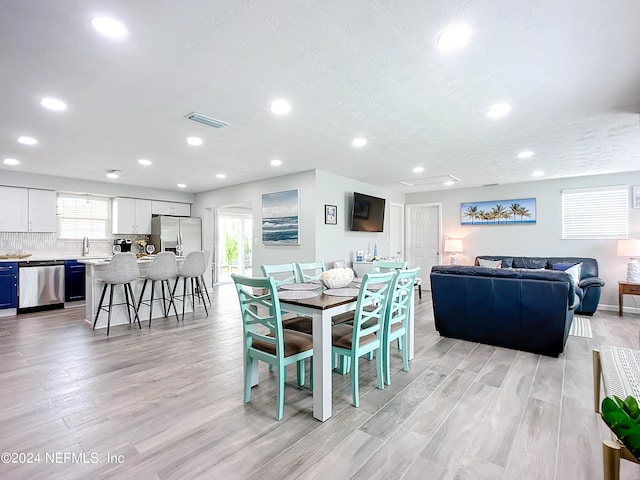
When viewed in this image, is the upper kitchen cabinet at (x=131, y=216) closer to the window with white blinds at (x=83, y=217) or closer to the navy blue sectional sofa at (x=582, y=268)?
the window with white blinds at (x=83, y=217)

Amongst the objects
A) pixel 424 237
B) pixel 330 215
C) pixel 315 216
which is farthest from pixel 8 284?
pixel 424 237

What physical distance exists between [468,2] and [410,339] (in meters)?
2.65

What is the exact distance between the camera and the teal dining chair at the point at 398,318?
268 centimetres

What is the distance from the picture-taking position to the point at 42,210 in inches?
233

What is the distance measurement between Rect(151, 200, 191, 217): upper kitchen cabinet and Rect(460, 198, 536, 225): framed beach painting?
6.67 metres

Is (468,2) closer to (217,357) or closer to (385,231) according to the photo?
(217,357)

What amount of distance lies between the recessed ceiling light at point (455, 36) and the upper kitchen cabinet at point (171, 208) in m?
7.09

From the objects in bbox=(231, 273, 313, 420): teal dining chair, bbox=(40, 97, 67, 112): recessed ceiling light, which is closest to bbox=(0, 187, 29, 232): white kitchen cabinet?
bbox=(40, 97, 67, 112): recessed ceiling light

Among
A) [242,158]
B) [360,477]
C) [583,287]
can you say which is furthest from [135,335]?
[583,287]

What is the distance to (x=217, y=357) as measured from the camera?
327cm

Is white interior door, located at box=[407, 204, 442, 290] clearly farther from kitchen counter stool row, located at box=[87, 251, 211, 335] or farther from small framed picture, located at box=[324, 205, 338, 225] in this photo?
kitchen counter stool row, located at box=[87, 251, 211, 335]

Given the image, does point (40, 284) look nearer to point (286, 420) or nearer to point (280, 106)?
point (280, 106)

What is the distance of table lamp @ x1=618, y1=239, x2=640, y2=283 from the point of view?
5.17 metres

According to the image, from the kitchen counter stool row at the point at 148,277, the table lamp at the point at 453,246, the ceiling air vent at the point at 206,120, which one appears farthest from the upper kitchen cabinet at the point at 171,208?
the table lamp at the point at 453,246
